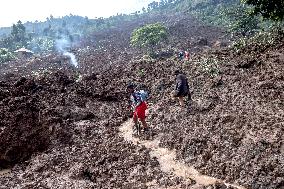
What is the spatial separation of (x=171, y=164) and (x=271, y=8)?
7981 mm

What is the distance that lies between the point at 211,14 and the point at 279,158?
189 feet

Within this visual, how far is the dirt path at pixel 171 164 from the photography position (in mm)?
8969

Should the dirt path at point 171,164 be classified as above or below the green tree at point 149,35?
below

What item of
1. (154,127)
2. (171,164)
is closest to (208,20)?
(154,127)

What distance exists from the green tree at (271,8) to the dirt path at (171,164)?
6.75m

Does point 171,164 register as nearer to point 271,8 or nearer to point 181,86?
point 181,86

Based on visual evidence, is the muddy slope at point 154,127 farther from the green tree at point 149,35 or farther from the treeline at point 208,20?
Result: the green tree at point 149,35

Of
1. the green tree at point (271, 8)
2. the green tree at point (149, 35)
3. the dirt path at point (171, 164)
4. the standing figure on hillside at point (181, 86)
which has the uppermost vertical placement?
the green tree at point (271, 8)

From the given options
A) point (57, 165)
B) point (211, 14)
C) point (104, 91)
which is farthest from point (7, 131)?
point (211, 14)

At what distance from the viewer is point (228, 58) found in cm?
1670

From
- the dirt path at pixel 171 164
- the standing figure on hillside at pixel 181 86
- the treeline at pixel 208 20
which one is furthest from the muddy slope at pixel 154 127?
the treeline at pixel 208 20

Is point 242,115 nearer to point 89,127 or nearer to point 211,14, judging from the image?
point 89,127

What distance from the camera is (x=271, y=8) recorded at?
48.2 ft

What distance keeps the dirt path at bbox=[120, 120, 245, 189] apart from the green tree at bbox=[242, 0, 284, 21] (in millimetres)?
6747
